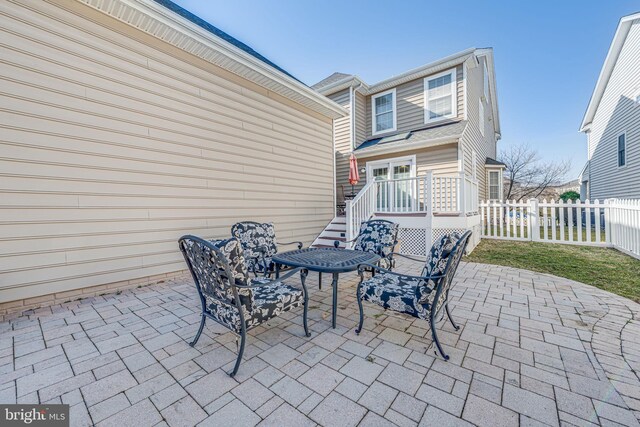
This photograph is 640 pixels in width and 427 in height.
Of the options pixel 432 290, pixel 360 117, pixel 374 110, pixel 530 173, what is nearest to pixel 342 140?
pixel 360 117

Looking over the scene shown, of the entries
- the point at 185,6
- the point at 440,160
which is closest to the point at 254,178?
the point at 185,6

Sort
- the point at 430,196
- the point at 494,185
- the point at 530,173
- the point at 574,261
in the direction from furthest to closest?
the point at 530,173 < the point at 494,185 < the point at 430,196 < the point at 574,261

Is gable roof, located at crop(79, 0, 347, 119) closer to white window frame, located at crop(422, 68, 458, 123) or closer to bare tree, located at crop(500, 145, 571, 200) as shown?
white window frame, located at crop(422, 68, 458, 123)

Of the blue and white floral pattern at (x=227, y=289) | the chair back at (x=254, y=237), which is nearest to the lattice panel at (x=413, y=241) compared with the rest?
the chair back at (x=254, y=237)

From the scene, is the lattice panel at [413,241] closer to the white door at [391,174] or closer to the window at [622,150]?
the white door at [391,174]

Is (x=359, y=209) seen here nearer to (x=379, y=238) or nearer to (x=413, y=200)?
(x=413, y=200)

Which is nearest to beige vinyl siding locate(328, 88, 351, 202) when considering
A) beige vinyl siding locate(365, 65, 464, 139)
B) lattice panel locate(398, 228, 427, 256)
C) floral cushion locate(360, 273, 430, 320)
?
beige vinyl siding locate(365, 65, 464, 139)

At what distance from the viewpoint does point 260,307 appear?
2193 millimetres

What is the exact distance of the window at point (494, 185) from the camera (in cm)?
1219

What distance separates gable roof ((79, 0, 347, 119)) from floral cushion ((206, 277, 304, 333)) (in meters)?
4.05

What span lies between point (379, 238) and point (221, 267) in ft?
9.18

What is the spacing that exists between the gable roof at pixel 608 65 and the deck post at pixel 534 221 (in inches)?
263

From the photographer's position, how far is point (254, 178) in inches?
219

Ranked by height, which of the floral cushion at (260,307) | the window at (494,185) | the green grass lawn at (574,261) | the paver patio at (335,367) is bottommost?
the paver patio at (335,367)
